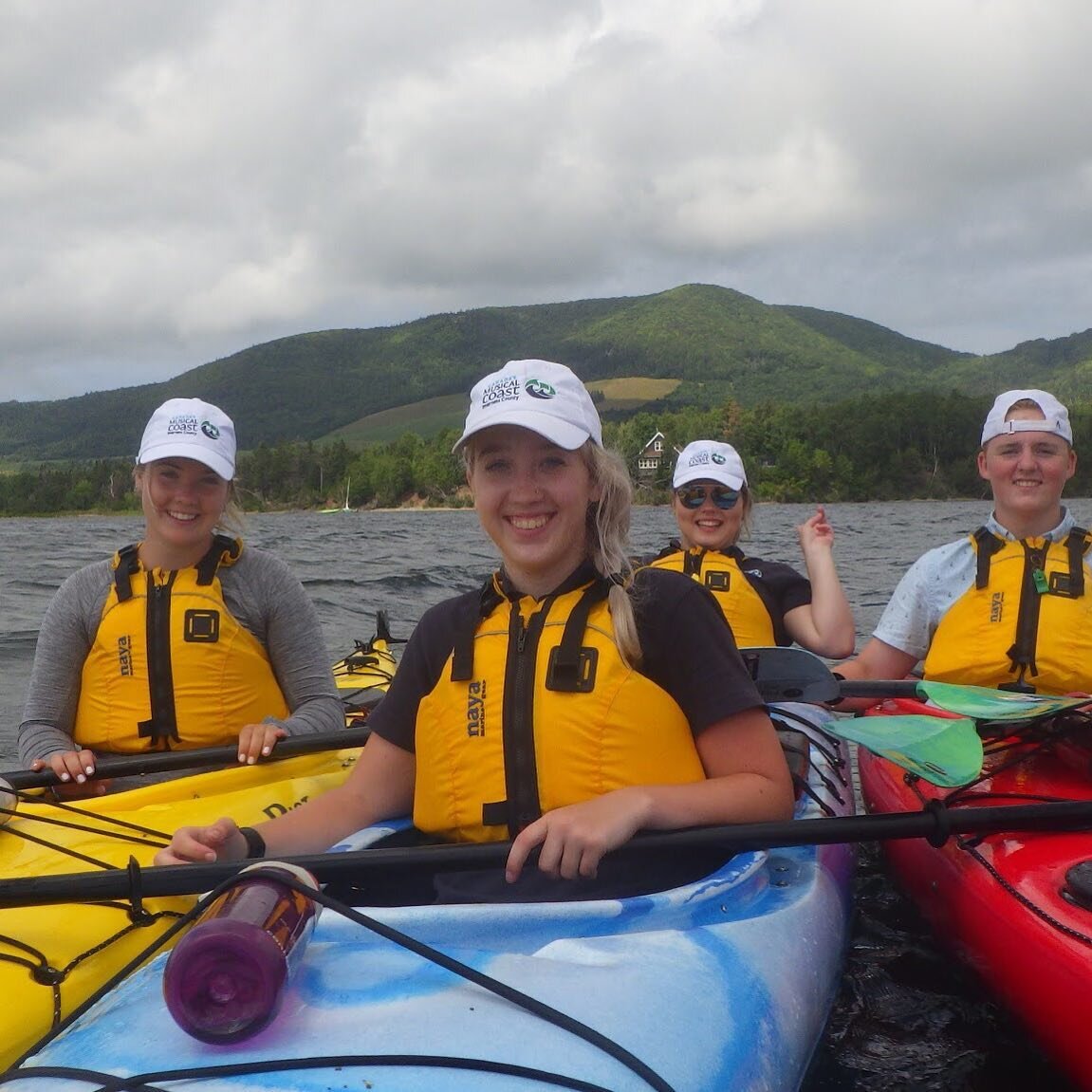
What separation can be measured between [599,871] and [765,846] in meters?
0.37

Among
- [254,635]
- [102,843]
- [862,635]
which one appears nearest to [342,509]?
[862,635]

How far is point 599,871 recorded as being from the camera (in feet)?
7.50

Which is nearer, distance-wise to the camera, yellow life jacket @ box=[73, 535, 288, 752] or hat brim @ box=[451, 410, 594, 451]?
hat brim @ box=[451, 410, 594, 451]

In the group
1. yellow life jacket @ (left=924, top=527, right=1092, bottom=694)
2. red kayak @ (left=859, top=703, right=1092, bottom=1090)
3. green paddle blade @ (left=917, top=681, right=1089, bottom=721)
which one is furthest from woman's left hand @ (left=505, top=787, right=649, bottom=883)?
yellow life jacket @ (left=924, top=527, right=1092, bottom=694)

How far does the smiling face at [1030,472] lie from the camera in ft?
13.6

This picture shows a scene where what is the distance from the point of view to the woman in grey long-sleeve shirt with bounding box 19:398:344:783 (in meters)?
3.68

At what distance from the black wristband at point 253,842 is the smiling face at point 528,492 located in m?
0.86

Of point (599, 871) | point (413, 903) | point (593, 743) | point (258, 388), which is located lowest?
point (413, 903)

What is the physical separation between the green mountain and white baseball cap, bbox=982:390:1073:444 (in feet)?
425

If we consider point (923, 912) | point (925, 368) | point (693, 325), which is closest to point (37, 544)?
point (923, 912)

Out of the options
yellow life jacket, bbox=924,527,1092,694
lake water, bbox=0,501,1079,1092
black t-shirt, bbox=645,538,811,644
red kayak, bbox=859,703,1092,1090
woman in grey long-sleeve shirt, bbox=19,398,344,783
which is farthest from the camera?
black t-shirt, bbox=645,538,811,644

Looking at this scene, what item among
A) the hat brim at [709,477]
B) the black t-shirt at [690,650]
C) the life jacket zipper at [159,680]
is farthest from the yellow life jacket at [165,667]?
the hat brim at [709,477]

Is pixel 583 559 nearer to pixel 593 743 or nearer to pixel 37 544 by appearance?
pixel 593 743

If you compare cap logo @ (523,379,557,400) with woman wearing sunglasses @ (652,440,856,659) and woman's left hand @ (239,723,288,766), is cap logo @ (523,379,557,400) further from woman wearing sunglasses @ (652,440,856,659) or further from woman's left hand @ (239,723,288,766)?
woman wearing sunglasses @ (652,440,856,659)
